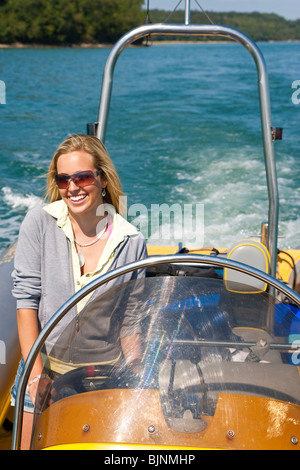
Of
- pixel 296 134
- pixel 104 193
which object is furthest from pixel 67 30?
pixel 104 193

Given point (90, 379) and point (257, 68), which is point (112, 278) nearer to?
point (90, 379)

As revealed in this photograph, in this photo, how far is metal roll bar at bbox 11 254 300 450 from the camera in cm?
98

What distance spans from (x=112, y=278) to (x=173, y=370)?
0.21m

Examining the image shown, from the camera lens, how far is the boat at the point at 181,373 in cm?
93

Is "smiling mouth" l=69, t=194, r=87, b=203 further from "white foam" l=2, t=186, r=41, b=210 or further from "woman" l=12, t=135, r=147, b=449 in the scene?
"white foam" l=2, t=186, r=41, b=210

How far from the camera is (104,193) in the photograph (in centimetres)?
150

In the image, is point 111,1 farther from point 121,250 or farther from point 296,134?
point 121,250

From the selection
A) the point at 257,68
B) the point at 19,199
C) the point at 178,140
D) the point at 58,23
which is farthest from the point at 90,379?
the point at 58,23

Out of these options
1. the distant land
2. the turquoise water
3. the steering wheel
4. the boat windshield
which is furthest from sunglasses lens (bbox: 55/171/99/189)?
the distant land

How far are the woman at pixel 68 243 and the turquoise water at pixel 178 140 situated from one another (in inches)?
11.3

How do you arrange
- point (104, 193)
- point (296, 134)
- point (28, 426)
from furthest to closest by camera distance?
point (296, 134), point (104, 193), point (28, 426)

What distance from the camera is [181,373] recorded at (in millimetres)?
970
